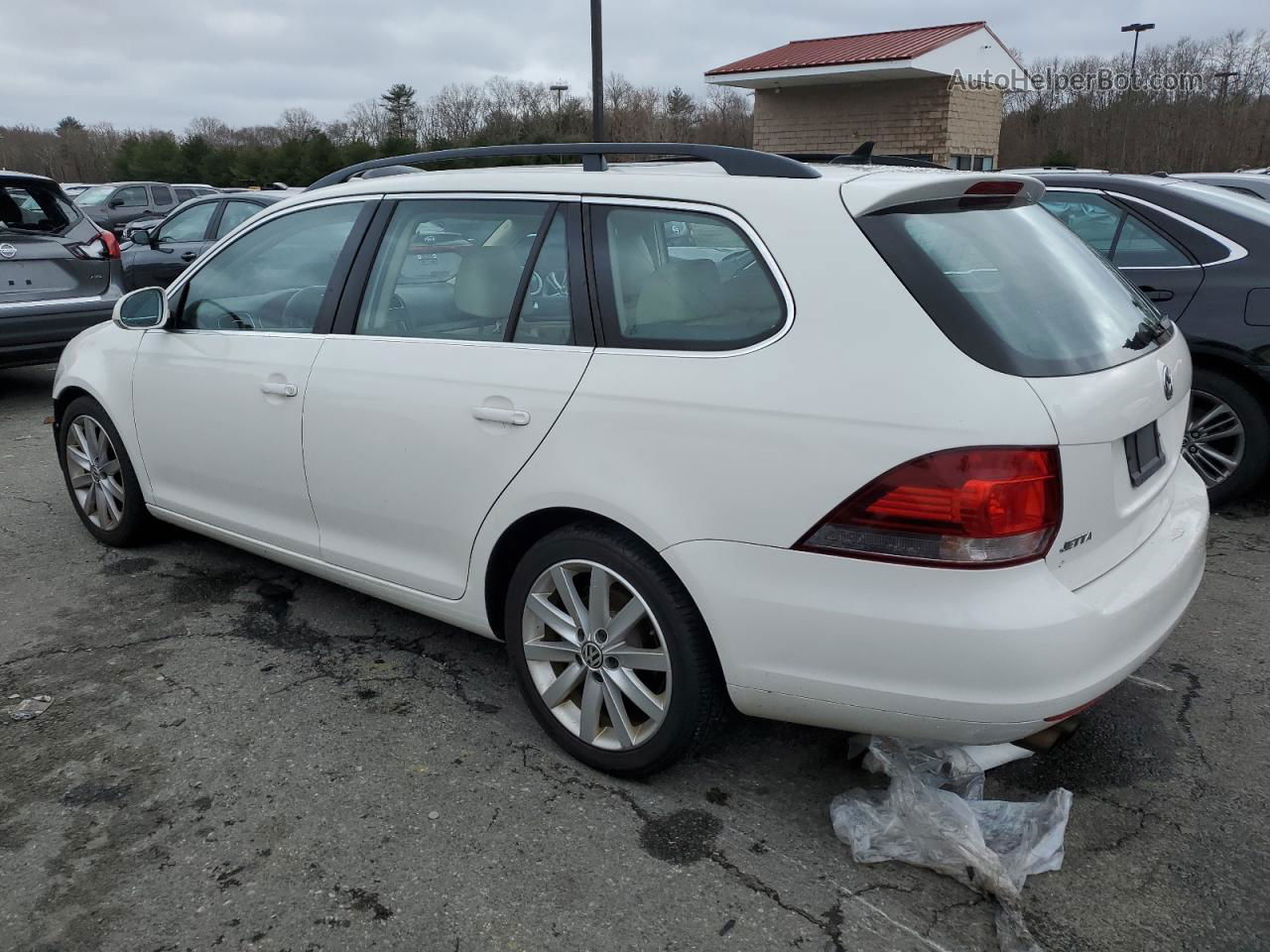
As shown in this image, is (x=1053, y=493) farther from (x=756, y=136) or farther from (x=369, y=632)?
(x=756, y=136)

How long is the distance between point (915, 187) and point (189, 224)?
35.4 ft

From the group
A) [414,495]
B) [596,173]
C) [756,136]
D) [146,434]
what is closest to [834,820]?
[414,495]

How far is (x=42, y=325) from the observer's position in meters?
7.48

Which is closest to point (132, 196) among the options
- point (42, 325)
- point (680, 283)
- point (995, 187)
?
point (42, 325)

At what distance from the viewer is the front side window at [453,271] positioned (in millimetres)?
2949

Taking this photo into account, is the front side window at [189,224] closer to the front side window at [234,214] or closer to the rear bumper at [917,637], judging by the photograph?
the front side window at [234,214]

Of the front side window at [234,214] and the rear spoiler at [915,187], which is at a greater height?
the rear spoiler at [915,187]

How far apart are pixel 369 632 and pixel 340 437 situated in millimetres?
918

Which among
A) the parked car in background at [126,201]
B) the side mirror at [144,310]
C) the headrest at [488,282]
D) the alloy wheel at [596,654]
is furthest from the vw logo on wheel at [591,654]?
the parked car in background at [126,201]

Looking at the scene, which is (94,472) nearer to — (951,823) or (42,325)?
(42,325)

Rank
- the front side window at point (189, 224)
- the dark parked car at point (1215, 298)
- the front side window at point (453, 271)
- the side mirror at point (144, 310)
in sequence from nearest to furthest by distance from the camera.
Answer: the front side window at point (453, 271) < the side mirror at point (144, 310) < the dark parked car at point (1215, 298) < the front side window at point (189, 224)

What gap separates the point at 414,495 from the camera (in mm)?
3080

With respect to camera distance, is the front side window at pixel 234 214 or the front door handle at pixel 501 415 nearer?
the front door handle at pixel 501 415

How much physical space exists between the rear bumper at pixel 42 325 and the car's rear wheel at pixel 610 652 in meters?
6.18
